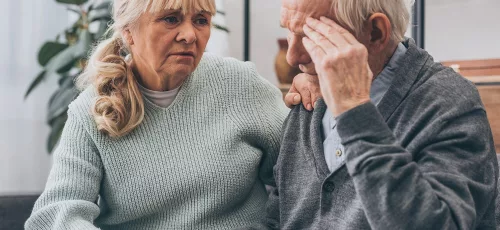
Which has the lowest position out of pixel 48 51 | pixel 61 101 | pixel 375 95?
pixel 61 101

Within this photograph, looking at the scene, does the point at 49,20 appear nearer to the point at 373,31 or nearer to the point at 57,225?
the point at 57,225

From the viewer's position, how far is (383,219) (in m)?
1.12

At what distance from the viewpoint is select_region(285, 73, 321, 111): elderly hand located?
154 centimetres

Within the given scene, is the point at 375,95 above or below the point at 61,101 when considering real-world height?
above

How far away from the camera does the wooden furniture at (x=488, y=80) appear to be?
2708 millimetres

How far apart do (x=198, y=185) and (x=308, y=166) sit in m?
0.31

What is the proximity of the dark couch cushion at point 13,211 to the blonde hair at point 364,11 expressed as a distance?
Result: 1395mm

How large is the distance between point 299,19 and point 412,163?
390 mm

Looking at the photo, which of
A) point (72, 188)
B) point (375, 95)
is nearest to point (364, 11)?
point (375, 95)

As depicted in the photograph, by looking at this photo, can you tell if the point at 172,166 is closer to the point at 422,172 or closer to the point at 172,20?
the point at 172,20

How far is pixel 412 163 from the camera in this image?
3.69 ft

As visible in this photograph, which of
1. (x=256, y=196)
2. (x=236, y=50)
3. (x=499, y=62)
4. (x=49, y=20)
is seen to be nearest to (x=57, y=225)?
(x=256, y=196)

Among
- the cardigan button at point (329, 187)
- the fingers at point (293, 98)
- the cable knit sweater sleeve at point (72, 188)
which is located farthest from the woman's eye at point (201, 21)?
the cardigan button at point (329, 187)

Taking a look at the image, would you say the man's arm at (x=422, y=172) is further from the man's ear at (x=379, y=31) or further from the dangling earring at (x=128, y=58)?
the dangling earring at (x=128, y=58)
